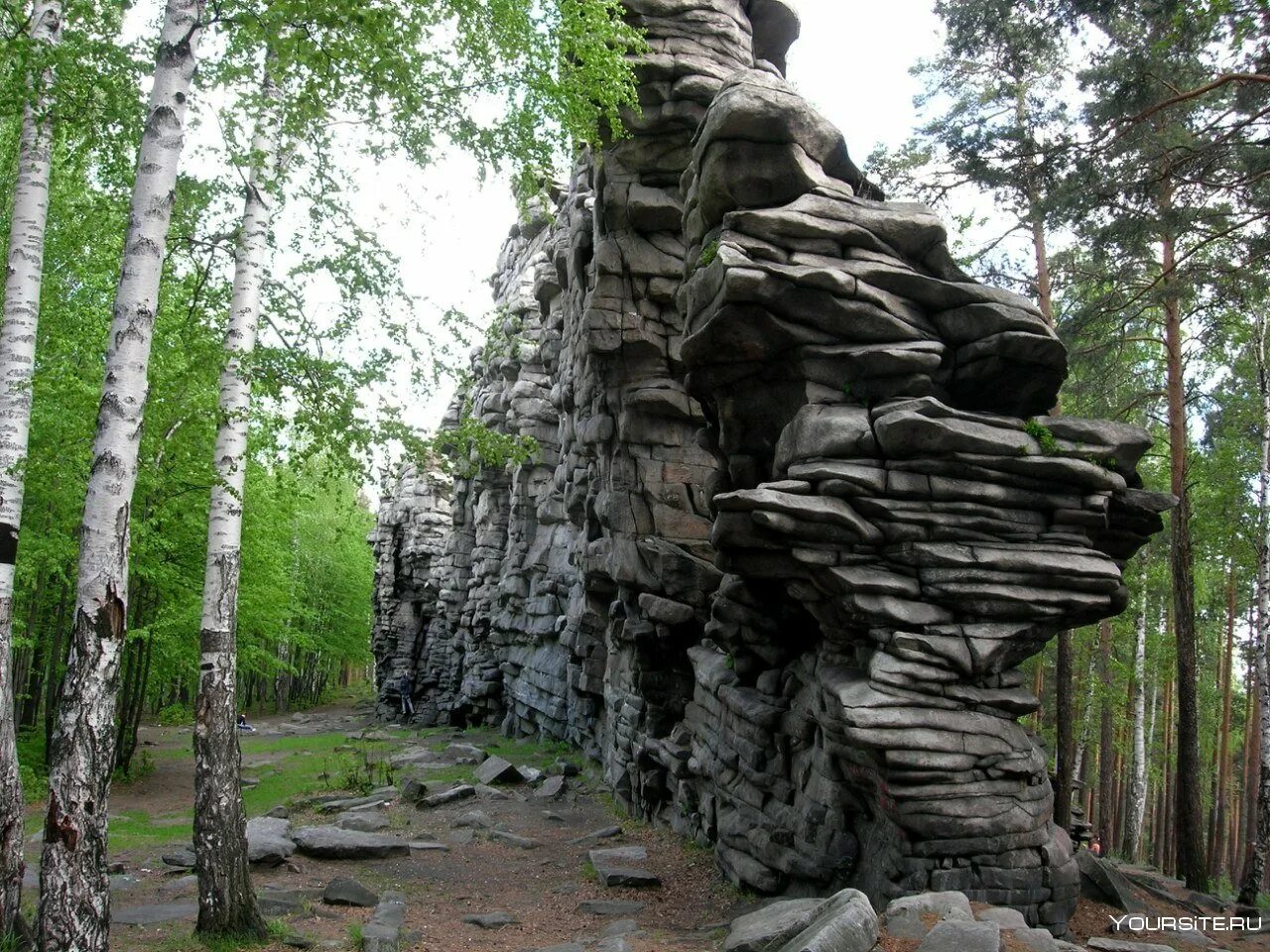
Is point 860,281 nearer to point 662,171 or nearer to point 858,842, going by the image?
point 858,842

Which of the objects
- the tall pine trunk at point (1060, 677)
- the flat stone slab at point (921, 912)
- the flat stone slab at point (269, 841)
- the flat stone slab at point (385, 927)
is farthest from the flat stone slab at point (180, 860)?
the tall pine trunk at point (1060, 677)

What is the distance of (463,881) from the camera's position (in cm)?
1315

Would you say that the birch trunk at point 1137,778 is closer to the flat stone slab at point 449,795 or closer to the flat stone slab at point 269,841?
the flat stone slab at point 449,795

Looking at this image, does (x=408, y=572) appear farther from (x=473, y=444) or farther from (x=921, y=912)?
(x=921, y=912)

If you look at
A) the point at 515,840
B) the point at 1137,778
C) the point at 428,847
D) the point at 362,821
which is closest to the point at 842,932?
the point at 428,847

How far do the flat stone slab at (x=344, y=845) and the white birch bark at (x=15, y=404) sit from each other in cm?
582

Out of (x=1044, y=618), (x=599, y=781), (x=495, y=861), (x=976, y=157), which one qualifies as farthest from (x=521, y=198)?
(x=599, y=781)

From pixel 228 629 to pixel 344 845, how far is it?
591 cm

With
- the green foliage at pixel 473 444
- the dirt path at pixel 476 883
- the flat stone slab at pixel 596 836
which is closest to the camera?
the dirt path at pixel 476 883

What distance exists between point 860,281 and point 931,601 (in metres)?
4.02

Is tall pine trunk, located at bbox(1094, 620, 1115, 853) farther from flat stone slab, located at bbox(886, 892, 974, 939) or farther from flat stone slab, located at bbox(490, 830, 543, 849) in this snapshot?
flat stone slab, located at bbox(886, 892, 974, 939)

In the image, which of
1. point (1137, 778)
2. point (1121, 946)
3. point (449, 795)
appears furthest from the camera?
point (1137, 778)

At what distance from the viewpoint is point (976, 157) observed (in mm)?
15859

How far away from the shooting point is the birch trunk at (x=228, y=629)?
9.08m
